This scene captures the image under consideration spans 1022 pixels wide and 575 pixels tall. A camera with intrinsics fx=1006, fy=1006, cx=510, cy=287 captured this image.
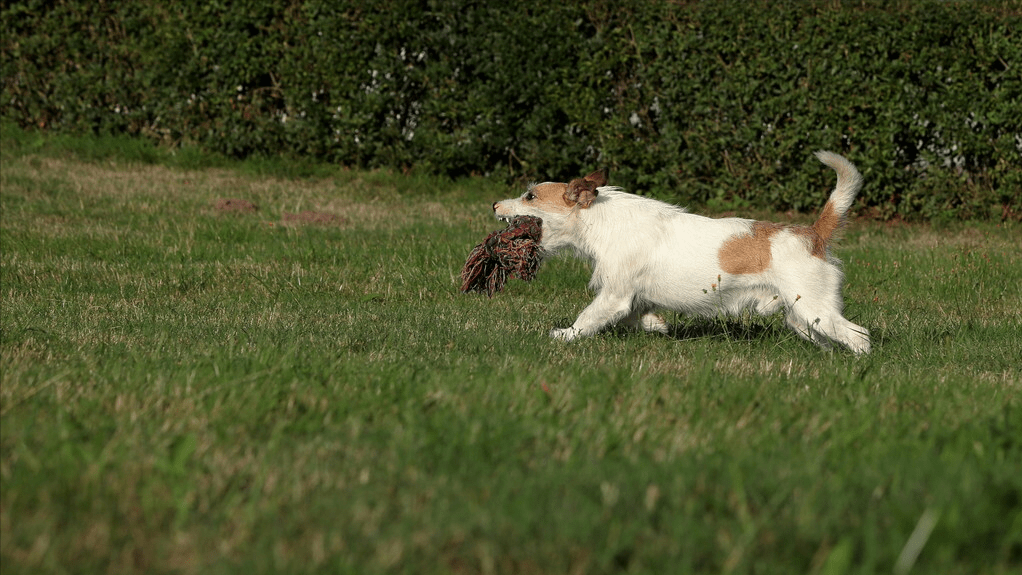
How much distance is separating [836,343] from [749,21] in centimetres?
608

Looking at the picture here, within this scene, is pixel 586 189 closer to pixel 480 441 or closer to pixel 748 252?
pixel 748 252

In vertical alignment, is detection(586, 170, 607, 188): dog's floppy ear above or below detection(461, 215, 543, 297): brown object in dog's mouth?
above

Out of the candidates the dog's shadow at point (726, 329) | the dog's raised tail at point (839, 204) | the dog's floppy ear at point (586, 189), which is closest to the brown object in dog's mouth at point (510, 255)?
the dog's floppy ear at point (586, 189)

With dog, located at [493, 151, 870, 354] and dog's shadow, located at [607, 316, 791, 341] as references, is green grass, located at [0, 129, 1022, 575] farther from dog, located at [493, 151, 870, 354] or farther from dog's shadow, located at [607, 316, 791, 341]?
dog, located at [493, 151, 870, 354]

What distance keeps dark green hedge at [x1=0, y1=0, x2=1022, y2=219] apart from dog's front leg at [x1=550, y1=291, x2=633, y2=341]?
569cm

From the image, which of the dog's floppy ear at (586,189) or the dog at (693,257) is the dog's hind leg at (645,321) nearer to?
the dog at (693,257)

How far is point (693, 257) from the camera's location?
5902 mm

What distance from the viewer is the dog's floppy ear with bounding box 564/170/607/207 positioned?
20.1 feet

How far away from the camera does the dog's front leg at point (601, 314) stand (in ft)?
19.6

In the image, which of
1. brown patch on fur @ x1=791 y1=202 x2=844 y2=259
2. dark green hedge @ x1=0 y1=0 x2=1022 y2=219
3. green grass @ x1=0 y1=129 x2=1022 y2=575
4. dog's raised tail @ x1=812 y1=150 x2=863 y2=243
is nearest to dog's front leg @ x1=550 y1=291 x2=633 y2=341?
green grass @ x1=0 y1=129 x2=1022 y2=575

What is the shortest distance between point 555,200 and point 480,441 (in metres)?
3.17

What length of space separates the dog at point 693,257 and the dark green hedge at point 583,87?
534 centimetres

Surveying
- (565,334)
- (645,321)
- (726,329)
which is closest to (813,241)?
(726,329)

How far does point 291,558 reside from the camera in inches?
96.3
